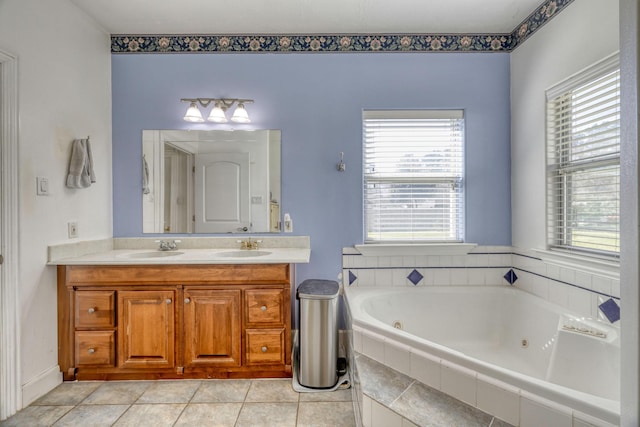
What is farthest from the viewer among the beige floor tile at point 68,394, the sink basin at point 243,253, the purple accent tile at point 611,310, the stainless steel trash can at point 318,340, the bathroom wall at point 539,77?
the sink basin at point 243,253

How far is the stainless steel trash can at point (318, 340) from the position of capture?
2.06 meters

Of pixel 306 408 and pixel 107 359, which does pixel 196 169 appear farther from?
pixel 306 408

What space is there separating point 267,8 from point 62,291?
7.71 ft

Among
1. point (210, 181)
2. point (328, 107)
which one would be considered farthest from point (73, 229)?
point (328, 107)

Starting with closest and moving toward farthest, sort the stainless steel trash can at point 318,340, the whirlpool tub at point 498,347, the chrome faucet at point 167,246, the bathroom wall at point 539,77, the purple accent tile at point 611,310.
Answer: the whirlpool tub at point 498,347
the purple accent tile at point 611,310
the bathroom wall at point 539,77
the stainless steel trash can at point 318,340
the chrome faucet at point 167,246

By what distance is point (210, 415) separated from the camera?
182 centimetres

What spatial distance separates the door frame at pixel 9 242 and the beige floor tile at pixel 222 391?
100 cm

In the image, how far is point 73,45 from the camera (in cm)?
226

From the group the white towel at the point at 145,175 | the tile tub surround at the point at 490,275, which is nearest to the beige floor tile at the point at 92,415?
the tile tub surround at the point at 490,275

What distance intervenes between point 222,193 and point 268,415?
5.27 feet

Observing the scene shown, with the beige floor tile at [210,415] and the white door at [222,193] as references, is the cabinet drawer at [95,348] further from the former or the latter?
the white door at [222,193]

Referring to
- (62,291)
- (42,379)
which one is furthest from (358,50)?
(42,379)

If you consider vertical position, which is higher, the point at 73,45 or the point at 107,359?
the point at 73,45

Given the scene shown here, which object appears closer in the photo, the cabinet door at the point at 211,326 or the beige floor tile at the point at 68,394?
the beige floor tile at the point at 68,394
